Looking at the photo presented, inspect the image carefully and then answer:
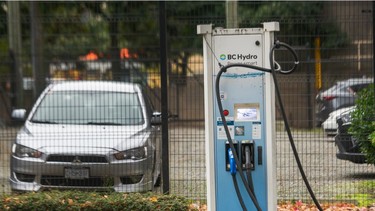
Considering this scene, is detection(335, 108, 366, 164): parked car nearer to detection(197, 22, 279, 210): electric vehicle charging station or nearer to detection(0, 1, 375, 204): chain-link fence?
detection(0, 1, 375, 204): chain-link fence

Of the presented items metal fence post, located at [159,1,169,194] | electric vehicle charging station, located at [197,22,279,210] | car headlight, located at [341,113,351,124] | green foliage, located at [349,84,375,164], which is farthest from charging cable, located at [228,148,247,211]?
car headlight, located at [341,113,351,124]

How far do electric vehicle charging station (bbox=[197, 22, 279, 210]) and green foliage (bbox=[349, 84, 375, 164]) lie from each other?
2748mm

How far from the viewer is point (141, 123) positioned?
11266mm

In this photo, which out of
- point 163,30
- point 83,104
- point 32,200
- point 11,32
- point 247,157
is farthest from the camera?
point 11,32

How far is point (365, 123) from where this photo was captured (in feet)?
33.4

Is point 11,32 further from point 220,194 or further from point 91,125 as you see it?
point 220,194

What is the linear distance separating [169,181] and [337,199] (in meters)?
2.38

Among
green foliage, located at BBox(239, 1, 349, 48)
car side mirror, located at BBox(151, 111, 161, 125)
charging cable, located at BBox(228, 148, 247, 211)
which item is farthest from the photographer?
green foliage, located at BBox(239, 1, 349, 48)

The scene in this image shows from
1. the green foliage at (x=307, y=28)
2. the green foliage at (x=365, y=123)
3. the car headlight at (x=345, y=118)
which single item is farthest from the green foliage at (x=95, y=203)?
the green foliage at (x=307, y=28)

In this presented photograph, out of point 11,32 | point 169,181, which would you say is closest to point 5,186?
point 169,181

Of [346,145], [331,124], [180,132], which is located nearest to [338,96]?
[331,124]

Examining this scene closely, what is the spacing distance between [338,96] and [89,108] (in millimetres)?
3901

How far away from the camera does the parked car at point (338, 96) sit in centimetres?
1084

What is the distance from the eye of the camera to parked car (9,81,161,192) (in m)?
10.4
